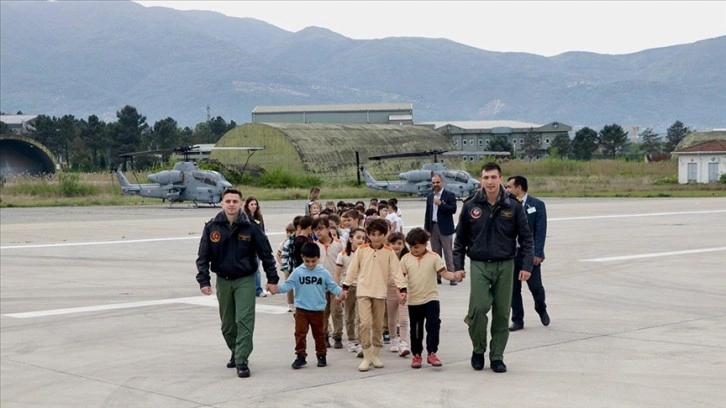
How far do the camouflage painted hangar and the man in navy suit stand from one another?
184ft

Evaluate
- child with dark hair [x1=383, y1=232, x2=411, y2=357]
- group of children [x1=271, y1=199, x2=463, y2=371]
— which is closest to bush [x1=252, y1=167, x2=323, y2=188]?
child with dark hair [x1=383, y1=232, x2=411, y2=357]

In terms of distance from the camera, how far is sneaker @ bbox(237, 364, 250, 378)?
10953 millimetres

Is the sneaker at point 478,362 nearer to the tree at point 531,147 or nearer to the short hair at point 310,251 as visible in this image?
the short hair at point 310,251

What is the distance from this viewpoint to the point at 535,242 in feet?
44.7

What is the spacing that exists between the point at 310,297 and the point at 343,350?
1381 mm

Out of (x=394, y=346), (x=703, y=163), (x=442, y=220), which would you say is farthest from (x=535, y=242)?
(x=703, y=163)

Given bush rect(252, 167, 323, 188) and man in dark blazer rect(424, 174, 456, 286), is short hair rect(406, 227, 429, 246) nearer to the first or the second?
man in dark blazer rect(424, 174, 456, 286)

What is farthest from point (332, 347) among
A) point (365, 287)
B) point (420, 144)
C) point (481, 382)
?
point (420, 144)

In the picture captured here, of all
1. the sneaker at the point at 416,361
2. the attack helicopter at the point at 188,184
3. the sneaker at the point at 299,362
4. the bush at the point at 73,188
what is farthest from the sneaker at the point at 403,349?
the bush at the point at 73,188

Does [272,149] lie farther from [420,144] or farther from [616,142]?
[616,142]

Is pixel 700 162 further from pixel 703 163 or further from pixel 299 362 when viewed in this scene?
pixel 299 362

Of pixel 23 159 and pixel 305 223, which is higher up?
pixel 23 159

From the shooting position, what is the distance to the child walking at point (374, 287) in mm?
11023

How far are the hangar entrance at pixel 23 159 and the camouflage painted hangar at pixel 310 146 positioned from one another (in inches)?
918
